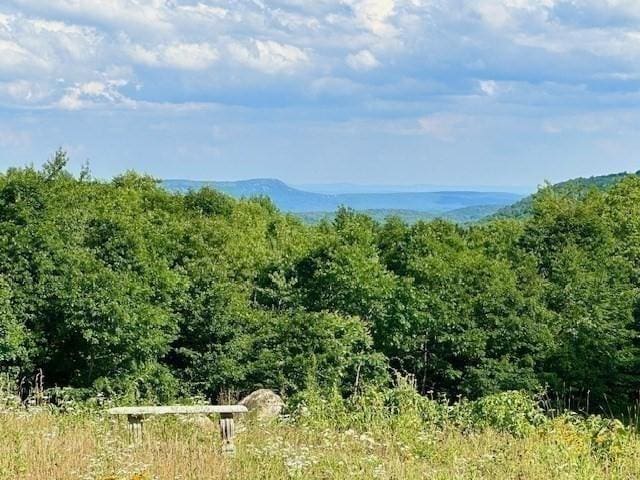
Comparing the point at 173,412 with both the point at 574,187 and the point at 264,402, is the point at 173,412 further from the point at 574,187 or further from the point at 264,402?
the point at 574,187

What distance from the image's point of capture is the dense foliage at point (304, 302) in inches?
990

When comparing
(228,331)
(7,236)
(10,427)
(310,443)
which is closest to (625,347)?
(228,331)

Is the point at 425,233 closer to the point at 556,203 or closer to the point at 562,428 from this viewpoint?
the point at 556,203

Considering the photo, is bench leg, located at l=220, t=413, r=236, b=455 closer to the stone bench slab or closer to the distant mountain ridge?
the stone bench slab

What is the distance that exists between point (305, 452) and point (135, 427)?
2014 millimetres

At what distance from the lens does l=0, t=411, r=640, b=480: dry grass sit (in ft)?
22.0

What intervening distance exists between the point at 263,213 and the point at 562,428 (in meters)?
37.4

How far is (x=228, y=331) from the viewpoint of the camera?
28703mm

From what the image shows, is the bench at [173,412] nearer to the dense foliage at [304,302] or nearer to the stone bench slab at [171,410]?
the stone bench slab at [171,410]

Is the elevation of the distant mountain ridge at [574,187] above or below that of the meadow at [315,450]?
above

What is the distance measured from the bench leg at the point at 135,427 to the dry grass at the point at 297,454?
4.3 inches

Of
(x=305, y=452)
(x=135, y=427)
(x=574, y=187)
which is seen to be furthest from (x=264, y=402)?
(x=574, y=187)

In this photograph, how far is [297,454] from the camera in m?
7.35

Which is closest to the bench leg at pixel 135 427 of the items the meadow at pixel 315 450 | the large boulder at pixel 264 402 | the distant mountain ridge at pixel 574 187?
the meadow at pixel 315 450
